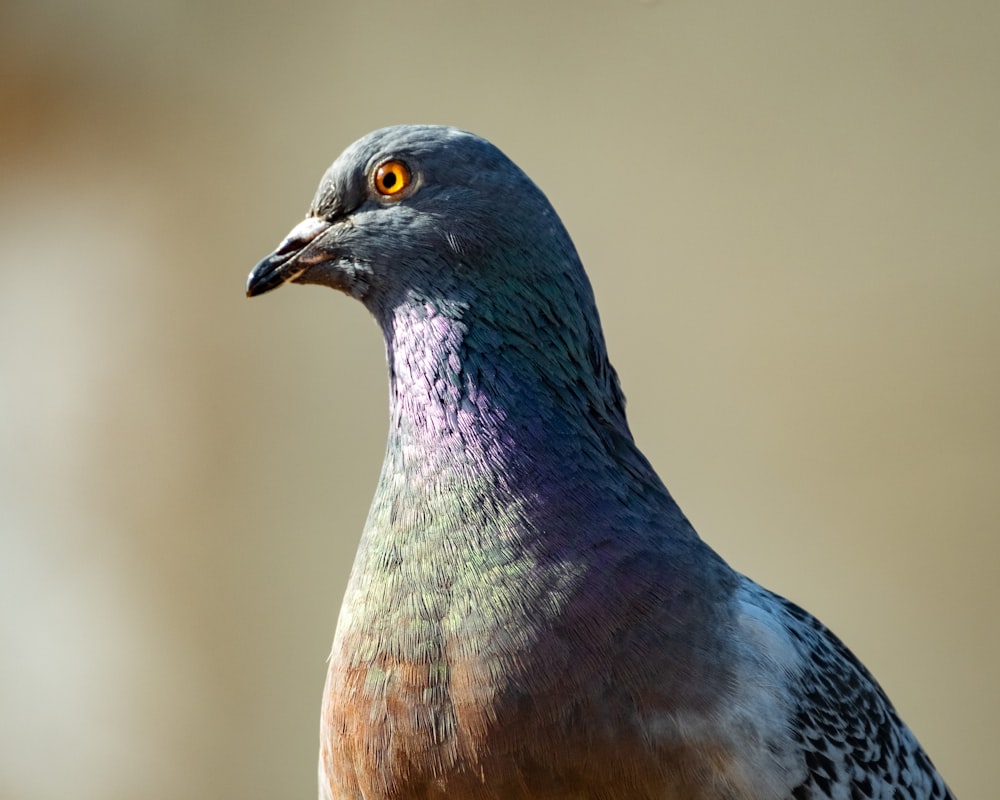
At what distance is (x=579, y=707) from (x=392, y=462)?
47cm

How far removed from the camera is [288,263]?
1633 mm

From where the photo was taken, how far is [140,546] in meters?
3.77

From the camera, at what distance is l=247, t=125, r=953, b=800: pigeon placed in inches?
48.6

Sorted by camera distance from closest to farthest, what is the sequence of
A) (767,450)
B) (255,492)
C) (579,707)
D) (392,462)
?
(579,707) → (392,462) → (767,450) → (255,492)

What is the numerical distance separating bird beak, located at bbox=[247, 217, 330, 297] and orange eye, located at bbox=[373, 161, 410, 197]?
0.12m

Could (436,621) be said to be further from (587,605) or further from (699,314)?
(699,314)

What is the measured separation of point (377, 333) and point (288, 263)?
1.81 metres

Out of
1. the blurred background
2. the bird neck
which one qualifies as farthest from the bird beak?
the blurred background

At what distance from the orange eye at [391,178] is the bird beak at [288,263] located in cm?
12

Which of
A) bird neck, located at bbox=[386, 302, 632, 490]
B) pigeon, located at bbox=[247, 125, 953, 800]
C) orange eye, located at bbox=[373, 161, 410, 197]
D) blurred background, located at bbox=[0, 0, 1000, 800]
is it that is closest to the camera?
pigeon, located at bbox=[247, 125, 953, 800]

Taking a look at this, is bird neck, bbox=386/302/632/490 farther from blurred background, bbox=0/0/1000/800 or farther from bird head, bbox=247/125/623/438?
blurred background, bbox=0/0/1000/800

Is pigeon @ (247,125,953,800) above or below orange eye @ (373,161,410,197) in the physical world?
below

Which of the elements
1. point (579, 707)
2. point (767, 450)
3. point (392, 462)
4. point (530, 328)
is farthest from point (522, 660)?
point (767, 450)

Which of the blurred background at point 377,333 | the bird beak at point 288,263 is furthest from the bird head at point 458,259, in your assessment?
the blurred background at point 377,333
